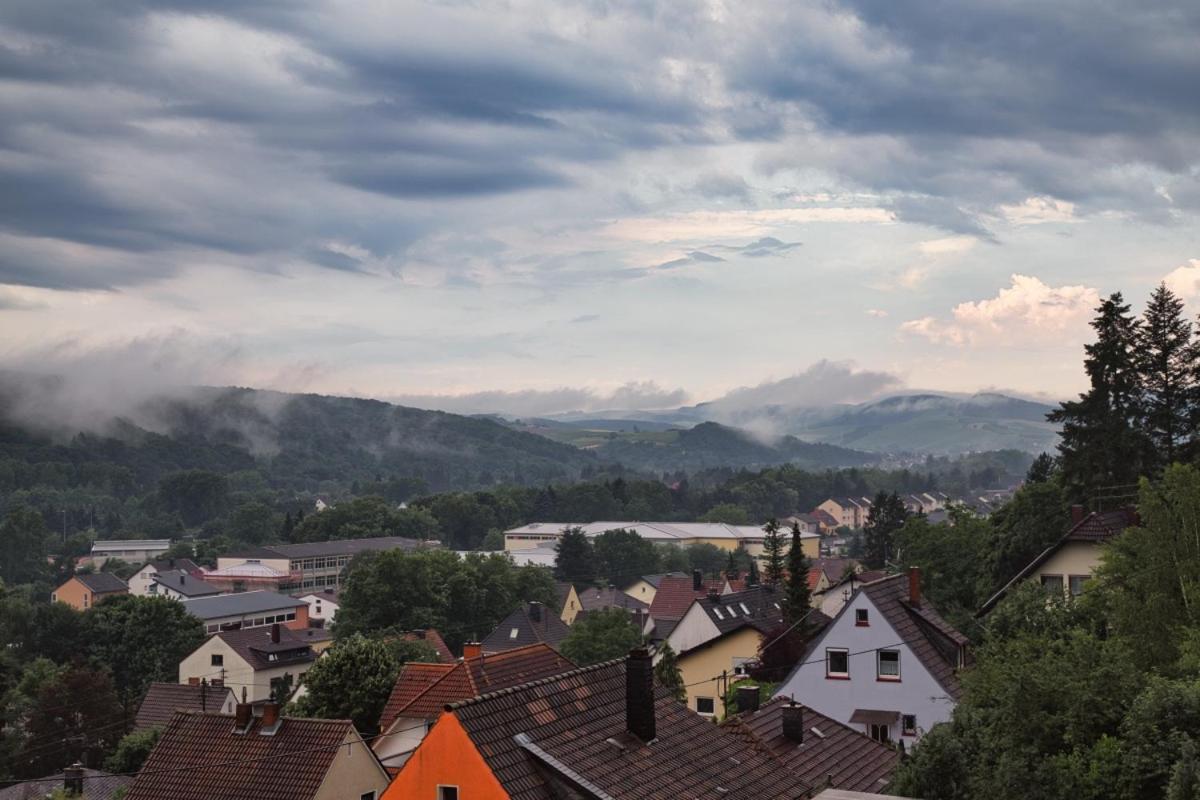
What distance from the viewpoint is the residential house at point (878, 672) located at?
40438 mm

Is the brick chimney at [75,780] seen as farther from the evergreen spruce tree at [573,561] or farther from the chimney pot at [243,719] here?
the evergreen spruce tree at [573,561]

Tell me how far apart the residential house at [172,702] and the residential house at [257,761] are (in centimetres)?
2601

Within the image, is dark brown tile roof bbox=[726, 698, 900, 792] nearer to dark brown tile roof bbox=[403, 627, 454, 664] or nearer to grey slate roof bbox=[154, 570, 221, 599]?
dark brown tile roof bbox=[403, 627, 454, 664]

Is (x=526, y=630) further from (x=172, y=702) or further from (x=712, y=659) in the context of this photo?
(x=172, y=702)

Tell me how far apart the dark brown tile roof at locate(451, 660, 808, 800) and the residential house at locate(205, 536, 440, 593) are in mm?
153158

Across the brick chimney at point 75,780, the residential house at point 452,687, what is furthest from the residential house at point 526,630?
the residential house at point 452,687

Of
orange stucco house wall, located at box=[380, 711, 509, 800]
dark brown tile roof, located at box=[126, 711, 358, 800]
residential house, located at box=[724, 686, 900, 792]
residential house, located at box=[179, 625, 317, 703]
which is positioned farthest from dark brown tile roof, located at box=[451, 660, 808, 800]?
residential house, located at box=[179, 625, 317, 703]

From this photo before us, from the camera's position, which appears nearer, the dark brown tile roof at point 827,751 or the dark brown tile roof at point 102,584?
the dark brown tile roof at point 827,751

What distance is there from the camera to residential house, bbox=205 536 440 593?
18038 cm

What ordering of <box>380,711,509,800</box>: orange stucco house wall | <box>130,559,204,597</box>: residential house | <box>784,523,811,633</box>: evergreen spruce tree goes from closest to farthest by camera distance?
<box>380,711,509,800</box>: orange stucco house wall < <box>784,523,811,633</box>: evergreen spruce tree < <box>130,559,204,597</box>: residential house

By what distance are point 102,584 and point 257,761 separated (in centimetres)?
13452

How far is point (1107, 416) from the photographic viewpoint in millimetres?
59250

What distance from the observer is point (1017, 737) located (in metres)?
20.1

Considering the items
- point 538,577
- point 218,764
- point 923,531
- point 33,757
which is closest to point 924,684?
point 218,764
